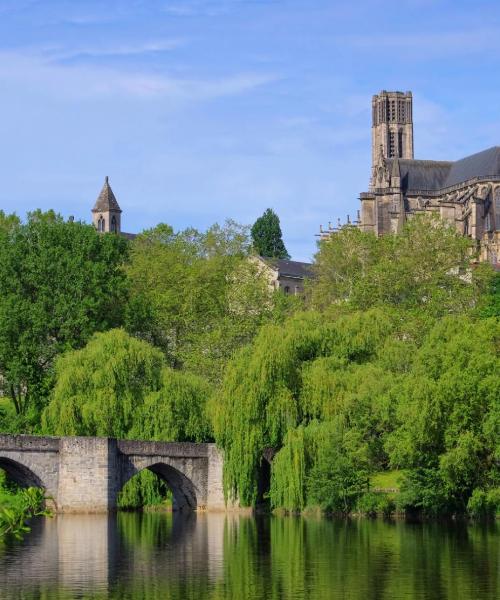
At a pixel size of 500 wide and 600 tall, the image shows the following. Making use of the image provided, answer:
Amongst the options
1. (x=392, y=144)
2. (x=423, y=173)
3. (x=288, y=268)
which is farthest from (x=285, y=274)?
(x=392, y=144)

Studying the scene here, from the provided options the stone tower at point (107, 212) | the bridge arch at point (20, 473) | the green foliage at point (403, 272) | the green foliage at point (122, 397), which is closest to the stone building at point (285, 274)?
the green foliage at point (403, 272)

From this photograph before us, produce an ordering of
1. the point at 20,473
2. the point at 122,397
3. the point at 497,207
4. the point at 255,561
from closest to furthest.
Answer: the point at 255,561, the point at 20,473, the point at 122,397, the point at 497,207

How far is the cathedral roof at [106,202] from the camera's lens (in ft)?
514

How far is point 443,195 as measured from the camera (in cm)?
13688

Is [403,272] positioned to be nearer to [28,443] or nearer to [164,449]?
[164,449]

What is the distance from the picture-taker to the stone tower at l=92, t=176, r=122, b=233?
15575 centimetres

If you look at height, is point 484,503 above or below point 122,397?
below

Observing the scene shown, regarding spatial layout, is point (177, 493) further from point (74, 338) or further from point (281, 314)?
point (281, 314)

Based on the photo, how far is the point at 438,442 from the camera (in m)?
46.4

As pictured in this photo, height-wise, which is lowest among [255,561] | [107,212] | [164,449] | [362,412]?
[255,561]

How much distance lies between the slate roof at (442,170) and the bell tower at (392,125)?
25.7 metres

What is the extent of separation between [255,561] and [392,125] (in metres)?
138

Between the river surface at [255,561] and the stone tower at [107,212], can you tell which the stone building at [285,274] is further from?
the river surface at [255,561]

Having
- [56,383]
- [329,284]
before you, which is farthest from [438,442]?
[329,284]
